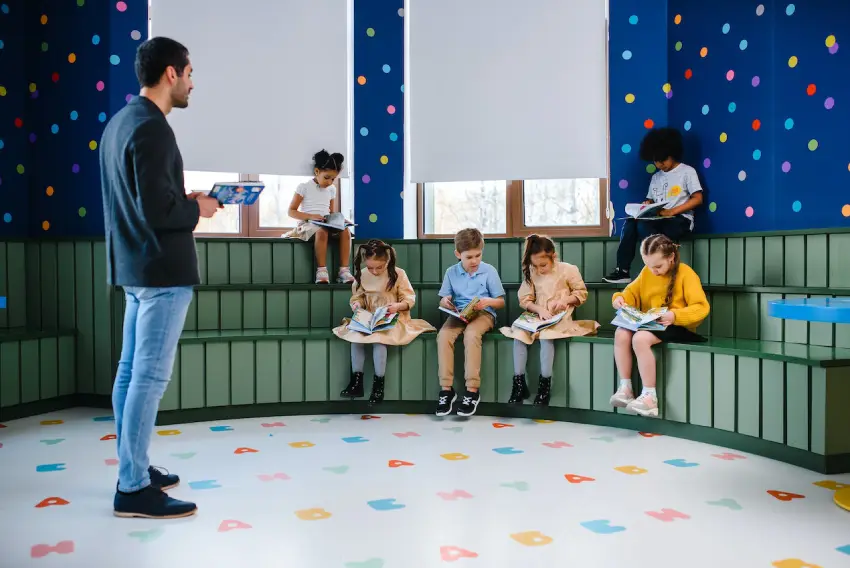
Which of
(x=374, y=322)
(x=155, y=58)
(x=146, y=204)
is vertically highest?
(x=155, y=58)

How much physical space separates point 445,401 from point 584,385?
0.66 m

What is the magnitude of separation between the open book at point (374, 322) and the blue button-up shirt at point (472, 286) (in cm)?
34

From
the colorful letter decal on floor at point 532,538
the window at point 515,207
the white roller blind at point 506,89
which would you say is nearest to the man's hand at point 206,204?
the colorful letter decal on floor at point 532,538

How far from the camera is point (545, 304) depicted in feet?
12.3

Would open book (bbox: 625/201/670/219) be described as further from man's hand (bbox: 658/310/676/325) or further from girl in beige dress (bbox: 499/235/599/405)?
man's hand (bbox: 658/310/676/325)

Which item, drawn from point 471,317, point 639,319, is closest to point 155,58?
point 471,317

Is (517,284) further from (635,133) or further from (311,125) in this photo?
(311,125)

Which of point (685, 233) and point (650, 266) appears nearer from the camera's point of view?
point (650, 266)

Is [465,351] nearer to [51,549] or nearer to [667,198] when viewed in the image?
[667,198]

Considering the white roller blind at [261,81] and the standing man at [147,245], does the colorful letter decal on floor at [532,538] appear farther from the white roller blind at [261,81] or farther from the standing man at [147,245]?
the white roller blind at [261,81]

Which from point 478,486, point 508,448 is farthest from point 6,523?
point 508,448

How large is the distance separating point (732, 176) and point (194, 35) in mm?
3198

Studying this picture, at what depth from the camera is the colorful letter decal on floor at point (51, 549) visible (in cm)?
→ 189

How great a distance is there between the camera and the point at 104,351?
13.1 ft
